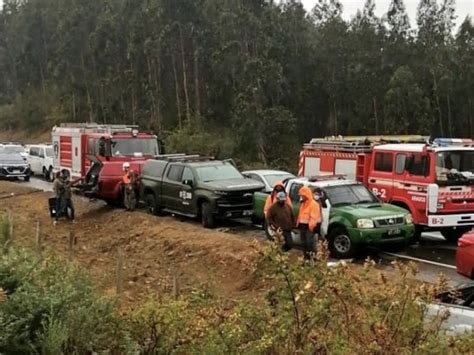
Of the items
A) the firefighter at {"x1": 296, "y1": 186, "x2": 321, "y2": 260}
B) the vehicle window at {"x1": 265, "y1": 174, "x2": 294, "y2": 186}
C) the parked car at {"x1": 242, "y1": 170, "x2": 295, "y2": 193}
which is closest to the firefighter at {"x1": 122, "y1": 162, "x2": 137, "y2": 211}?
the parked car at {"x1": 242, "y1": 170, "x2": 295, "y2": 193}

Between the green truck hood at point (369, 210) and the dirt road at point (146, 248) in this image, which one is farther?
the green truck hood at point (369, 210)

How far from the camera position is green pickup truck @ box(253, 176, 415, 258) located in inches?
551

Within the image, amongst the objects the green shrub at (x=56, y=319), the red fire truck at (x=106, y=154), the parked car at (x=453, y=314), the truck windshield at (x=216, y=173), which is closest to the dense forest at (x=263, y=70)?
the red fire truck at (x=106, y=154)

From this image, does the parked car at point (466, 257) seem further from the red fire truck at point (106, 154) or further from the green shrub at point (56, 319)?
the red fire truck at point (106, 154)

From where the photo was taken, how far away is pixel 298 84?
60688mm

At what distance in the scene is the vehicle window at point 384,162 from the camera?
16547mm

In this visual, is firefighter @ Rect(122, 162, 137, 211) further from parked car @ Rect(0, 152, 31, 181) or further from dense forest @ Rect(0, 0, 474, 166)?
dense forest @ Rect(0, 0, 474, 166)

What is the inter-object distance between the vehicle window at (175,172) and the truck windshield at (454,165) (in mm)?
7508

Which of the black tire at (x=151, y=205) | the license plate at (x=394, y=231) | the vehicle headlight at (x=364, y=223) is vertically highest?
the vehicle headlight at (x=364, y=223)

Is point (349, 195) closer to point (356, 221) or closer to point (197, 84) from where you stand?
point (356, 221)

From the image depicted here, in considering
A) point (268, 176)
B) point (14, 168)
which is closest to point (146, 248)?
point (268, 176)

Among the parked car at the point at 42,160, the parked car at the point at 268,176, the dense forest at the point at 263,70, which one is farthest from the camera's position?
the dense forest at the point at 263,70

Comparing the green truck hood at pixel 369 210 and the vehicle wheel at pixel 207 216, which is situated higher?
the green truck hood at pixel 369 210

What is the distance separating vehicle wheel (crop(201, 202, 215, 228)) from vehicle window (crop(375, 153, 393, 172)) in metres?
4.47
